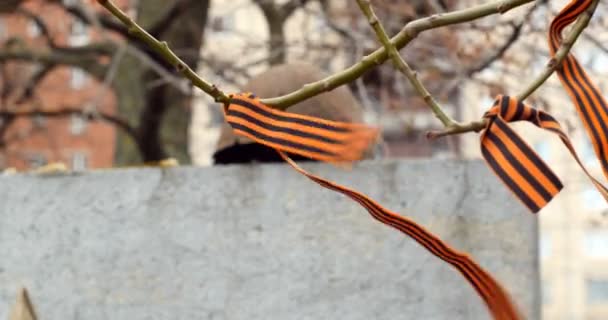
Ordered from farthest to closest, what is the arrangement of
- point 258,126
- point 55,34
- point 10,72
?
point 10,72 → point 55,34 → point 258,126

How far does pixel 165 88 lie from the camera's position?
17.6ft

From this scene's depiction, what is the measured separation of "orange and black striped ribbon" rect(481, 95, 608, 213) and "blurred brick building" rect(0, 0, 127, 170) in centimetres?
294

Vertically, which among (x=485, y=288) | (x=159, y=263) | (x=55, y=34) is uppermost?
(x=55, y=34)

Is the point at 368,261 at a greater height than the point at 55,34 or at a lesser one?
lesser

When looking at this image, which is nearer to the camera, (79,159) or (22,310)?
(22,310)

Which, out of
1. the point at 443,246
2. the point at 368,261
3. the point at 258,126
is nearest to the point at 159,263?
the point at 368,261

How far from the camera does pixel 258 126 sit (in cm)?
135

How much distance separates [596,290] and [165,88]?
22678 millimetres

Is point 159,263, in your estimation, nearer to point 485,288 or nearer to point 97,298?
Answer: point 97,298

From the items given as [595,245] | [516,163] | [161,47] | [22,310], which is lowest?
[22,310]

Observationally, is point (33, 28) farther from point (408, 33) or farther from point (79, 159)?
point (408, 33)

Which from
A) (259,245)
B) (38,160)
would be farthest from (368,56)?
(38,160)

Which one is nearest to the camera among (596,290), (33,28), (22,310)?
(22,310)

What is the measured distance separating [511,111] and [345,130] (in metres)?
0.28
